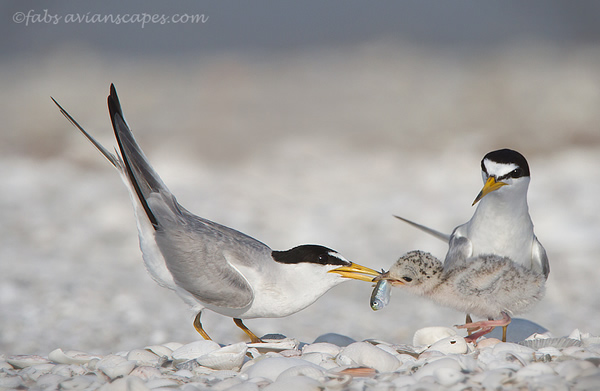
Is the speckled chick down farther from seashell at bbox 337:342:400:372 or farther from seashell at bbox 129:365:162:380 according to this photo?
seashell at bbox 129:365:162:380

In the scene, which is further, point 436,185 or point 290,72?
point 290,72

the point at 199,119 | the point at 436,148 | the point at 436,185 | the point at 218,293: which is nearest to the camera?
the point at 218,293

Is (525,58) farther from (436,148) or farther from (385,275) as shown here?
(385,275)

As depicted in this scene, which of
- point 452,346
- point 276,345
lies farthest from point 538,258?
point 276,345

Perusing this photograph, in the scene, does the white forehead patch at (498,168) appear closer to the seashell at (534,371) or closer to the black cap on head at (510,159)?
the black cap on head at (510,159)

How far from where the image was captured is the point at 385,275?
3.90 meters

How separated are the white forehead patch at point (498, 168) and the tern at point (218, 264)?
0.91 meters

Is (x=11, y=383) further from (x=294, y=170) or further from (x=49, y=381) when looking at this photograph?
(x=294, y=170)

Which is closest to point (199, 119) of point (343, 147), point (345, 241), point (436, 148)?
point (343, 147)

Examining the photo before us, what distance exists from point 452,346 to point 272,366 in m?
1.03

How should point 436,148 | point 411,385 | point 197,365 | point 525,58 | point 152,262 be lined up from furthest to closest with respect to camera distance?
point 525,58
point 436,148
point 152,262
point 197,365
point 411,385

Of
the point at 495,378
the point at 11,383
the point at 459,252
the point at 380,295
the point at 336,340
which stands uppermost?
the point at 459,252

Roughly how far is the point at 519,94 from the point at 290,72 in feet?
19.9

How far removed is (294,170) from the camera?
1062cm
